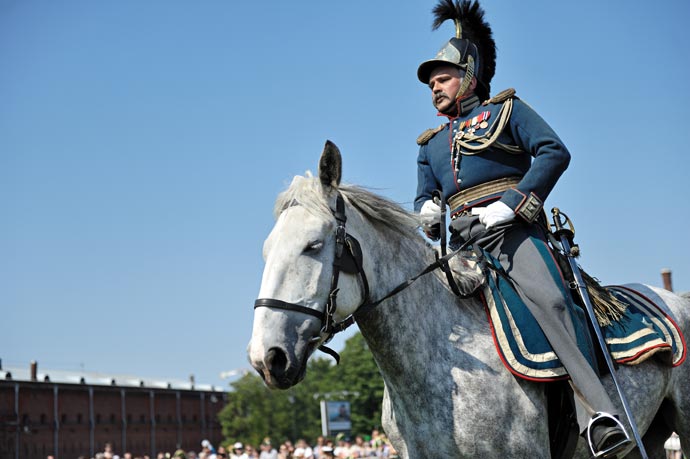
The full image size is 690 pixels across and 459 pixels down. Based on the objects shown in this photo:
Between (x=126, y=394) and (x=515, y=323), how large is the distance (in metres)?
94.9

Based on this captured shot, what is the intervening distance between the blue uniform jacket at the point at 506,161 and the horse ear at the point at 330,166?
1211 millimetres

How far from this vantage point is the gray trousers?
588 cm

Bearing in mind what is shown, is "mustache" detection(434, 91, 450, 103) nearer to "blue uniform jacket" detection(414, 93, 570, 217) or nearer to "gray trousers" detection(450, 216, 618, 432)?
"blue uniform jacket" detection(414, 93, 570, 217)

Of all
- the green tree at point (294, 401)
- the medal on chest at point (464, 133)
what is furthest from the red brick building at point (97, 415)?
the medal on chest at point (464, 133)

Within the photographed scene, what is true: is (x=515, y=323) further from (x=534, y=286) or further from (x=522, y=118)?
(x=522, y=118)

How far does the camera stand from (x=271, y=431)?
358 ft

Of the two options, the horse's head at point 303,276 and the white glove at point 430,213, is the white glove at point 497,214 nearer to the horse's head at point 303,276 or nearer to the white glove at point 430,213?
the white glove at point 430,213

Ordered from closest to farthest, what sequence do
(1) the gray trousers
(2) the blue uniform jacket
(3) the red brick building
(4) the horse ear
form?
(4) the horse ear → (1) the gray trousers → (2) the blue uniform jacket → (3) the red brick building

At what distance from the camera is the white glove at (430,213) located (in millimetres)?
6617

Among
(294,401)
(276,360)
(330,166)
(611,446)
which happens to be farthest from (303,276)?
(294,401)

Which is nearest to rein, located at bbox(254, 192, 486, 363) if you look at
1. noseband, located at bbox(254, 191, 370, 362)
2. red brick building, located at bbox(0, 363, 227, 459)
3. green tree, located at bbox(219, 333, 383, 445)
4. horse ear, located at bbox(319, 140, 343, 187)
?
noseband, located at bbox(254, 191, 370, 362)

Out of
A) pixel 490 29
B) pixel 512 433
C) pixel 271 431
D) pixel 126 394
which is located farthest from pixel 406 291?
pixel 271 431

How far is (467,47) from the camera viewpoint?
6.98 metres

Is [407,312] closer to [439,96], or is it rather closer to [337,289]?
[337,289]
